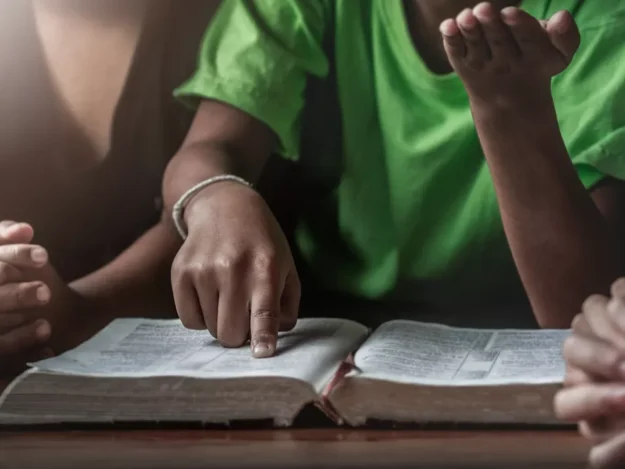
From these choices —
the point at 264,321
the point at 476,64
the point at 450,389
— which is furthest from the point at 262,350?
the point at 476,64

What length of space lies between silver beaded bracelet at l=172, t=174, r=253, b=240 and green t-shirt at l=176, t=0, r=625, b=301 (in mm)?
53

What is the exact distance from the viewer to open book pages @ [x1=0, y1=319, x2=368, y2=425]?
43cm

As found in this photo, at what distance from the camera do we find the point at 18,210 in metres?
0.62

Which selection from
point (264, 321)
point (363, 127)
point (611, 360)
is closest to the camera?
point (611, 360)

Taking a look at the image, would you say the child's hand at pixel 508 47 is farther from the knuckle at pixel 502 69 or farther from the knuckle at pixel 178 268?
the knuckle at pixel 178 268

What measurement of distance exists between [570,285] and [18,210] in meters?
0.43

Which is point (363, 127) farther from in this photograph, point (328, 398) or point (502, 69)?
point (328, 398)

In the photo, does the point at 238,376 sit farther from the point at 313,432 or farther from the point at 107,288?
the point at 107,288

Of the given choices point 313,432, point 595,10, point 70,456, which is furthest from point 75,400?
point 595,10

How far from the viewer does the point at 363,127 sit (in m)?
0.62

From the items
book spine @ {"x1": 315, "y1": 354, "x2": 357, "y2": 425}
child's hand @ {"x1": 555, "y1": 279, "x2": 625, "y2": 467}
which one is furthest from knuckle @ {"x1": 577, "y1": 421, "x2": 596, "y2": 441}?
book spine @ {"x1": 315, "y1": 354, "x2": 357, "y2": 425}

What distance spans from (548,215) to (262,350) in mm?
221

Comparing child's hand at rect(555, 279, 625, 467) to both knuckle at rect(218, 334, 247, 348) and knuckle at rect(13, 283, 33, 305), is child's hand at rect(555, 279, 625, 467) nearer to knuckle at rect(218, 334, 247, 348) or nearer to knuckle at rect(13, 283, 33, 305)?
knuckle at rect(218, 334, 247, 348)

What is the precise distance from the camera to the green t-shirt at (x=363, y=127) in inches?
23.6
